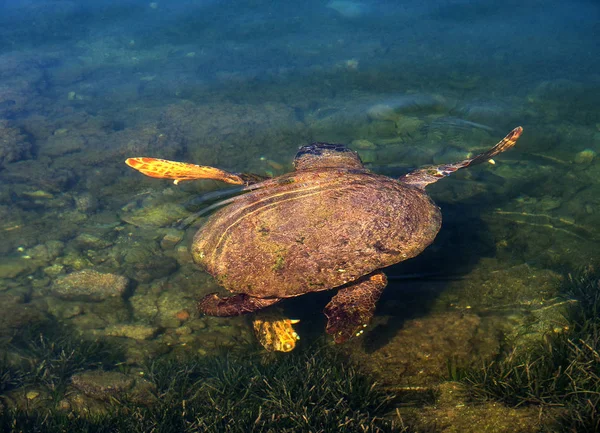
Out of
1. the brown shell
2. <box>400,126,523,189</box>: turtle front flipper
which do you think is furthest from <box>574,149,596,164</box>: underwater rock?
the brown shell

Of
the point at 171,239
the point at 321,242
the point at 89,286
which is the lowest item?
the point at 89,286

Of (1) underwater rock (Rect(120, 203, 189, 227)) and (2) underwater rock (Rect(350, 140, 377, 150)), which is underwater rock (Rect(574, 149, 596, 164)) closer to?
(2) underwater rock (Rect(350, 140, 377, 150))

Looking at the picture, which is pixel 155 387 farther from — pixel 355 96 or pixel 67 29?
pixel 67 29

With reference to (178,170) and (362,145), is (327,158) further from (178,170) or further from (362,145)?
(362,145)

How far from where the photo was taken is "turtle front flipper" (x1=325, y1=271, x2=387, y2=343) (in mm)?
3205

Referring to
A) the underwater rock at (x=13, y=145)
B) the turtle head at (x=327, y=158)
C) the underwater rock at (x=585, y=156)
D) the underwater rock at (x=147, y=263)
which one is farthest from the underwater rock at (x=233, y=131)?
the underwater rock at (x=585, y=156)

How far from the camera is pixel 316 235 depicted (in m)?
3.43

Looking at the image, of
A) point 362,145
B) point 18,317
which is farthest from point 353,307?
point 362,145

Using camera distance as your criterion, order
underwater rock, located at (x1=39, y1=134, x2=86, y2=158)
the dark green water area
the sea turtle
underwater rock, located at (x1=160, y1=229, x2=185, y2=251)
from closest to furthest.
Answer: the dark green water area → the sea turtle → underwater rock, located at (x1=160, y1=229, x2=185, y2=251) → underwater rock, located at (x1=39, y1=134, x2=86, y2=158)

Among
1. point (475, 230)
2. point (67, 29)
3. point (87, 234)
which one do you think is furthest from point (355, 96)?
point (67, 29)

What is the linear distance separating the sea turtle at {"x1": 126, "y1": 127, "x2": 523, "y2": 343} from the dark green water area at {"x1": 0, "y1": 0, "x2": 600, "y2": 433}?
513 mm

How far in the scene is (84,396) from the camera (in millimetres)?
3352

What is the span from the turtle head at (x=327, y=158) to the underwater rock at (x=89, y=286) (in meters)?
2.50

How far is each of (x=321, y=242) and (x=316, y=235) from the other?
0.25ft
